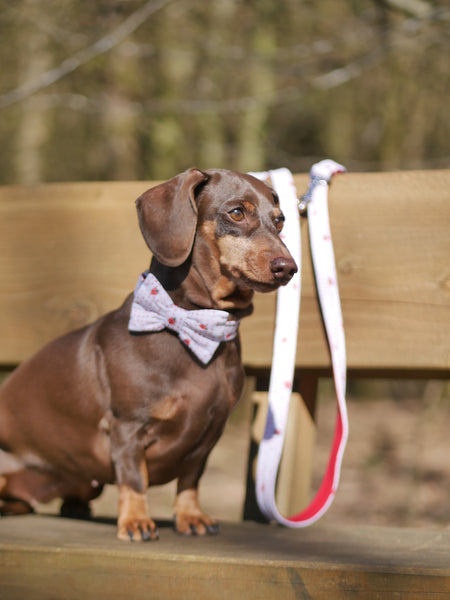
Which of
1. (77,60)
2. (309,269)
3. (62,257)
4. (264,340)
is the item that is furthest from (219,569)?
(77,60)

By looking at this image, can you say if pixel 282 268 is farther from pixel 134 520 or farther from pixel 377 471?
pixel 377 471

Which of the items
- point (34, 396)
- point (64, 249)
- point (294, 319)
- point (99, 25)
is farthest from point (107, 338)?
point (99, 25)

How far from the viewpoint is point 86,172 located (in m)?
7.89

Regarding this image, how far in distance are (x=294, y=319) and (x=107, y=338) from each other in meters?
0.59

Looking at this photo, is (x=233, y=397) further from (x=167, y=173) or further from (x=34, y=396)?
(x=167, y=173)

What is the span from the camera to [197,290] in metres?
1.89

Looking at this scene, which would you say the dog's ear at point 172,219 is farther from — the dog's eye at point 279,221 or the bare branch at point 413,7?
the bare branch at point 413,7

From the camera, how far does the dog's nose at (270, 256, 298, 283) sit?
165cm

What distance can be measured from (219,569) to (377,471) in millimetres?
4251

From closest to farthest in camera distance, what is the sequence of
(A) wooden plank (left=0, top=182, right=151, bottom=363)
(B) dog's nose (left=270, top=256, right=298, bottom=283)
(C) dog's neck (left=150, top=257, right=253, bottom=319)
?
(B) dog's nose (left=270, top=256, right=298, bottom=283) < (C) dog's neck (left=150, top=257, right=253, bottom=319) < (A) wooden plank (left=0, top=182, right=151, bottom=363)

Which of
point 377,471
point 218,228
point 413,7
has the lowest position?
point 377,471

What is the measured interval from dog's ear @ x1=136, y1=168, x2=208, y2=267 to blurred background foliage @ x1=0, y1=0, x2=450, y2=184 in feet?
7.54

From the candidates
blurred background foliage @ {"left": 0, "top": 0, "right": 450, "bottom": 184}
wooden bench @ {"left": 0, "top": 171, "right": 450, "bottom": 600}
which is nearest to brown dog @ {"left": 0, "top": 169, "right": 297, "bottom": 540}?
wooden bench @ {"left": 0, "top": 171, "right": 450, "bottom": 600}

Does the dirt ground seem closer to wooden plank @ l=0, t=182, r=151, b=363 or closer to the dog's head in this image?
wooden plank @ l=0, t=182, r=151, b=363
